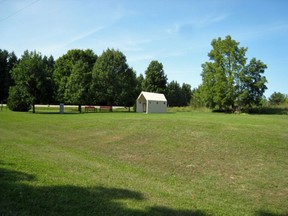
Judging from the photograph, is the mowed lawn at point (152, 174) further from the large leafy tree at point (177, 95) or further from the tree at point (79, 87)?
the large leafy tree at point (177, 95)

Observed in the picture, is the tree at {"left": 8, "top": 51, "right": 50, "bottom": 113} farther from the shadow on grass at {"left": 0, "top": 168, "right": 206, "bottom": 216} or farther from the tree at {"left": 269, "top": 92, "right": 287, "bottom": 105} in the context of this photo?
the tree at {"left": 269, "top": 92, "right": 287, "bottom": 105}

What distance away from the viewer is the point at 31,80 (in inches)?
1316

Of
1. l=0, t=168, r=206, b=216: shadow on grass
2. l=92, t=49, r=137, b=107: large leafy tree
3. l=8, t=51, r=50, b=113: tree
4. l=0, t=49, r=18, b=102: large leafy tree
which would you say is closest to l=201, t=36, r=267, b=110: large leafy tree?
l=92, t=49, r=137, b=107: large leafy tree

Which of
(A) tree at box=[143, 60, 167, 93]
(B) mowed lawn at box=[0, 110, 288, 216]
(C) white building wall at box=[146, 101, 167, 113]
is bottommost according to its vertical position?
(B) mowed lawn at box=[0, 110, 288, 216]

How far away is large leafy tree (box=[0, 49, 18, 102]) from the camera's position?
214 ft

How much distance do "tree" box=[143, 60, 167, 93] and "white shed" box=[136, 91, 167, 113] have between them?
63.9ft

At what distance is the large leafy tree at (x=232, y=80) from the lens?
157 feet

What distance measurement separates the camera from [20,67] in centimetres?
3391

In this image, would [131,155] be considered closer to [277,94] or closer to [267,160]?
[267,160]

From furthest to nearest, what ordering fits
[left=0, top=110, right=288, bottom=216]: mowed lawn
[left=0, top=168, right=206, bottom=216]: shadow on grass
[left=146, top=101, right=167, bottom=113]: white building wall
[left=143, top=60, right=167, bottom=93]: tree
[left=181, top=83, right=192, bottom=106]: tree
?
[left=181, top=83, right=192, bottom=106]: tree < [left=143, top=60, right=167, bottom=93]: tree < [left=146, top=101, right=167, bottom=113]: white building wall < [left=0, top=110, right=288, bottom=216]: mowed lawn < [left=0, top=168, right=206, bottom=216]: shadow on grass

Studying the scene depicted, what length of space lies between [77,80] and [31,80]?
27.8ft

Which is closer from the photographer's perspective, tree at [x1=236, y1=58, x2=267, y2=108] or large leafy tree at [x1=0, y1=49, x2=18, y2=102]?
tree at [x1=236, y1=58, x2=267, y2=108]

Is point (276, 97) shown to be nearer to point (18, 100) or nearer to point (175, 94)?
point (175, 94)

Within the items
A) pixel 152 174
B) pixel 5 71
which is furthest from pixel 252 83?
pixel 5 71
